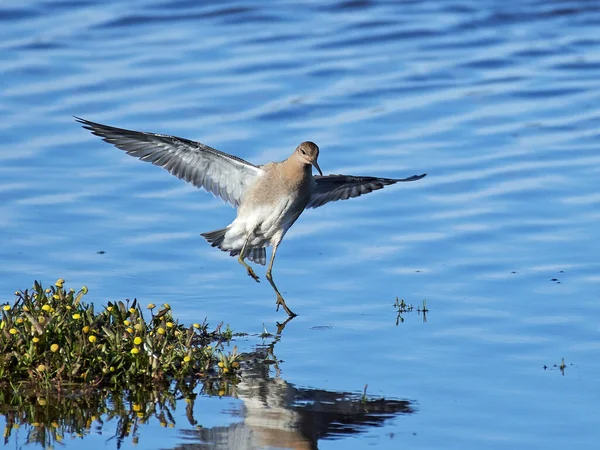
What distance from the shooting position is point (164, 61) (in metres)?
17.1

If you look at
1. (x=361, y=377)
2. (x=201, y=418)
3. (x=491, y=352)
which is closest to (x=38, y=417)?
(x=201, y=418)

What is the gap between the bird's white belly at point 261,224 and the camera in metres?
9.52

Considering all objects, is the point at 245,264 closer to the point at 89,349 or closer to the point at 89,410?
the point at 89,349

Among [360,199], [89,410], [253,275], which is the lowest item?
[89,410]

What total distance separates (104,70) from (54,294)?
9.68m

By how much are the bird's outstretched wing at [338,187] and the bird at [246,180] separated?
2cm

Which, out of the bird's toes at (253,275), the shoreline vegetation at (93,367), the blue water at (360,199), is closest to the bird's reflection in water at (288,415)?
the blue water at (360,199)

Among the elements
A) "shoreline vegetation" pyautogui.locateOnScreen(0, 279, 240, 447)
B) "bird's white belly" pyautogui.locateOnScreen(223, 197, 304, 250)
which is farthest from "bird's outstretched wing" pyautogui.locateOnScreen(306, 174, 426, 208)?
"shoreline vegetation" pyautogui.locateOnScreen(0, 279, 240, 447)

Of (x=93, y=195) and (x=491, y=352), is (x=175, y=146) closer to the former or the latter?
(x=93, y=195)

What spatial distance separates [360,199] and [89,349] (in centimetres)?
555

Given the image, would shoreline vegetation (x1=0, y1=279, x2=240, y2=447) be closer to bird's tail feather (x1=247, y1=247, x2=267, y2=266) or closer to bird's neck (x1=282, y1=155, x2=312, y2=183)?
bird's neck (x1=282, y1=155, x2=312, y2=183)

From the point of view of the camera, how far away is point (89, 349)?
6.77 metres

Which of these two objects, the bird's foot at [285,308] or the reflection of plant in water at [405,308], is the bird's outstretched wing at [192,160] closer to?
the bird's foot at [285,308]

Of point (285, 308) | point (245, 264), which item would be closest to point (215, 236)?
point (245, 264)
